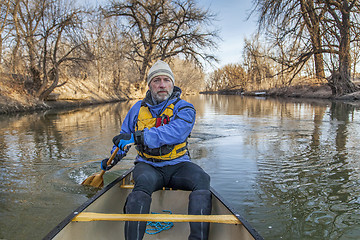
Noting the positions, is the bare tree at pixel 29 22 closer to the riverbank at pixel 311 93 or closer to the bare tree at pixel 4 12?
the bare tree at pixel 4 12

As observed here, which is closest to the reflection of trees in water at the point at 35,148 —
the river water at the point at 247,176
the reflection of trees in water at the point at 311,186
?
the river water at the point at 247,176

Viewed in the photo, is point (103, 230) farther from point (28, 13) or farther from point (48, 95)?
point (48, 95)

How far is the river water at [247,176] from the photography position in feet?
8.80

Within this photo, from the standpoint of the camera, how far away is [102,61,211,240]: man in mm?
2109

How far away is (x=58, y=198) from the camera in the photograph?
3367 millimetres

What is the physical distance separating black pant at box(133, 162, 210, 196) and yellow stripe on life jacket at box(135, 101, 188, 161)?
0.31ft

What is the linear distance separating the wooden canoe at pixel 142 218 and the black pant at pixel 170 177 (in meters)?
0.16

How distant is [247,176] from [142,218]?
8.28 feet

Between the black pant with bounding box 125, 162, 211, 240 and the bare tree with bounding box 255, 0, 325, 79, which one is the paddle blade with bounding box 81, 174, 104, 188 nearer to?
the black pant with bounding box 125, 162, 211, 240

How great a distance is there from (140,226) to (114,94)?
28.2 metres

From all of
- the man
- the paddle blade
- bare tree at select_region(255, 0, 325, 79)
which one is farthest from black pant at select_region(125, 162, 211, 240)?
bare tree at select_region(255, 0, 325, 79)

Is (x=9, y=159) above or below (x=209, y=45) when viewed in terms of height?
below

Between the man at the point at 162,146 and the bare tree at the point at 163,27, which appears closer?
the man at the point at 162,146

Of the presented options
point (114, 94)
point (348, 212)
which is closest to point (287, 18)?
point (348, 212)
